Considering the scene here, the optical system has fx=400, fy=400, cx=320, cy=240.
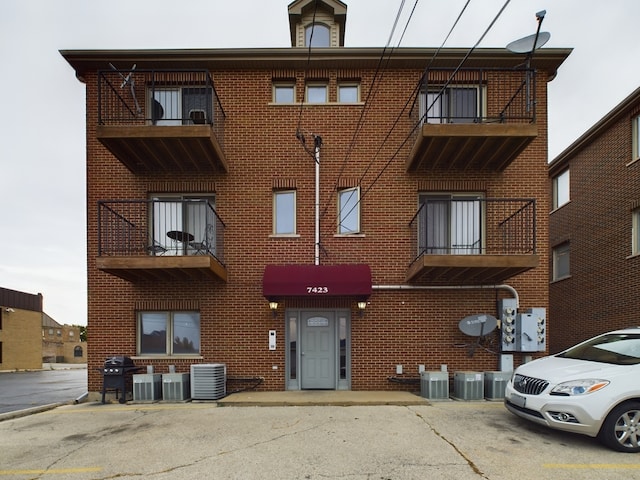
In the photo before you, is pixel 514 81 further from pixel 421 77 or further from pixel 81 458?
pixel 81 458

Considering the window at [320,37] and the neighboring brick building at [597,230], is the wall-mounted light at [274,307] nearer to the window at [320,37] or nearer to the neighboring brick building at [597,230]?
the window at [320,37]

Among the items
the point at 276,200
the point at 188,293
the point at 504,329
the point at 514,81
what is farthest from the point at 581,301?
the point at 188,293

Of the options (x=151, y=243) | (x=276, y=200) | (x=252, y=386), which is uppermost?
(x=276, y=200)

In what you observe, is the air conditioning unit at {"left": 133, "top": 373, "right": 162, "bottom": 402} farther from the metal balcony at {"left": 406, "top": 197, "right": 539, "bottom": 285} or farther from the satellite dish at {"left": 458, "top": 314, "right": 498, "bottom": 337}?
the satellite dish at {"left": 458, "top": 314, "right": 498, "bottom": 337}

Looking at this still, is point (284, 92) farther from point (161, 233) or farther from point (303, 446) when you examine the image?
point (303, 446)

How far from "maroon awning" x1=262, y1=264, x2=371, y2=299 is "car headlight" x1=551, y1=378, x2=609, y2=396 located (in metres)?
4.07

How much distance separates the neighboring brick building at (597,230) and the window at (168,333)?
1262 centimetres

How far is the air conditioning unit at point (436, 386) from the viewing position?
345 inches

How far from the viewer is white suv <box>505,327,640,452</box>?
→ 550cm

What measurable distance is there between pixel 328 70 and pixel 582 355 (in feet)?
27.3

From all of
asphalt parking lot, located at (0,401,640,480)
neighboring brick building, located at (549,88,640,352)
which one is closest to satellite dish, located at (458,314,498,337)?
asphalt parking lot, located at (0,401,640,480)

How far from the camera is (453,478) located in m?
4.75

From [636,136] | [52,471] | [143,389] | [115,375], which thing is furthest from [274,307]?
[636,136]

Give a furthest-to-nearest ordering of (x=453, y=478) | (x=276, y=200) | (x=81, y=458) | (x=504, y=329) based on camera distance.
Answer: (x=276, y=200) < (x=504, y=329) < (x=81, y=458) < (x=453, y=478)
